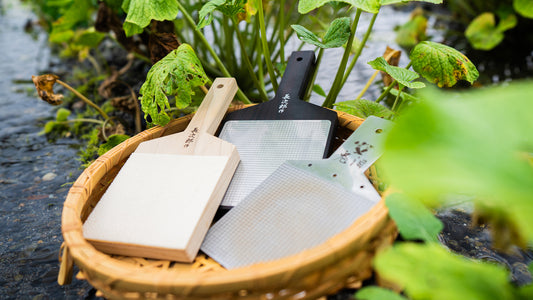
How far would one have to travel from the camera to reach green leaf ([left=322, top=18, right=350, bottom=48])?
886 mm

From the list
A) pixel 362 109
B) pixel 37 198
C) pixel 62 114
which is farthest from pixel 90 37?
pixel 362 109

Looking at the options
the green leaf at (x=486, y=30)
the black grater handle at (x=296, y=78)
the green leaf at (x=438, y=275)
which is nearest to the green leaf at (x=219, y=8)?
the black grater handle at (x=296, y=78)

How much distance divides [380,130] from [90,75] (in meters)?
1.69

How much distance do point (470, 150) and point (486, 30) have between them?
182 centimetres

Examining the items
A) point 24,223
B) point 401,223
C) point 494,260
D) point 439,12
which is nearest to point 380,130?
point 401,223

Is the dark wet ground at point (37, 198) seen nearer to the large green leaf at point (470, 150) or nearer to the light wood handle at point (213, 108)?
the large green leaf at point (470, 150)

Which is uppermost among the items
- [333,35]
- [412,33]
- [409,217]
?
[333,35]

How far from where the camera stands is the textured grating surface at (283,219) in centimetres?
61

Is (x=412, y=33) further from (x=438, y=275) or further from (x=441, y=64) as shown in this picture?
(x=438, y=275)

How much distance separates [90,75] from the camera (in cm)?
196

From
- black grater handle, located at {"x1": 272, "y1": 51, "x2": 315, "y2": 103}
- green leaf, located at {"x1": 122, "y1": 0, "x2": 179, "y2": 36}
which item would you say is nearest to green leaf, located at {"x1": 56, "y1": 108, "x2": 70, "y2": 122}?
green leaf, located at {"x1": 122, "y1": 0, "x2": 179, "y2": 36}

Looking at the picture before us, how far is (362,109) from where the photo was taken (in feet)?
3.23

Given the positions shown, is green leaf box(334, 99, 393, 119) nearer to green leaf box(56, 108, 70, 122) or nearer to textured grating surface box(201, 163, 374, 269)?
textured grating surface box(201, 163, 374, 269)

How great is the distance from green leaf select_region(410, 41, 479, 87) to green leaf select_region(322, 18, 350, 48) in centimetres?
17
